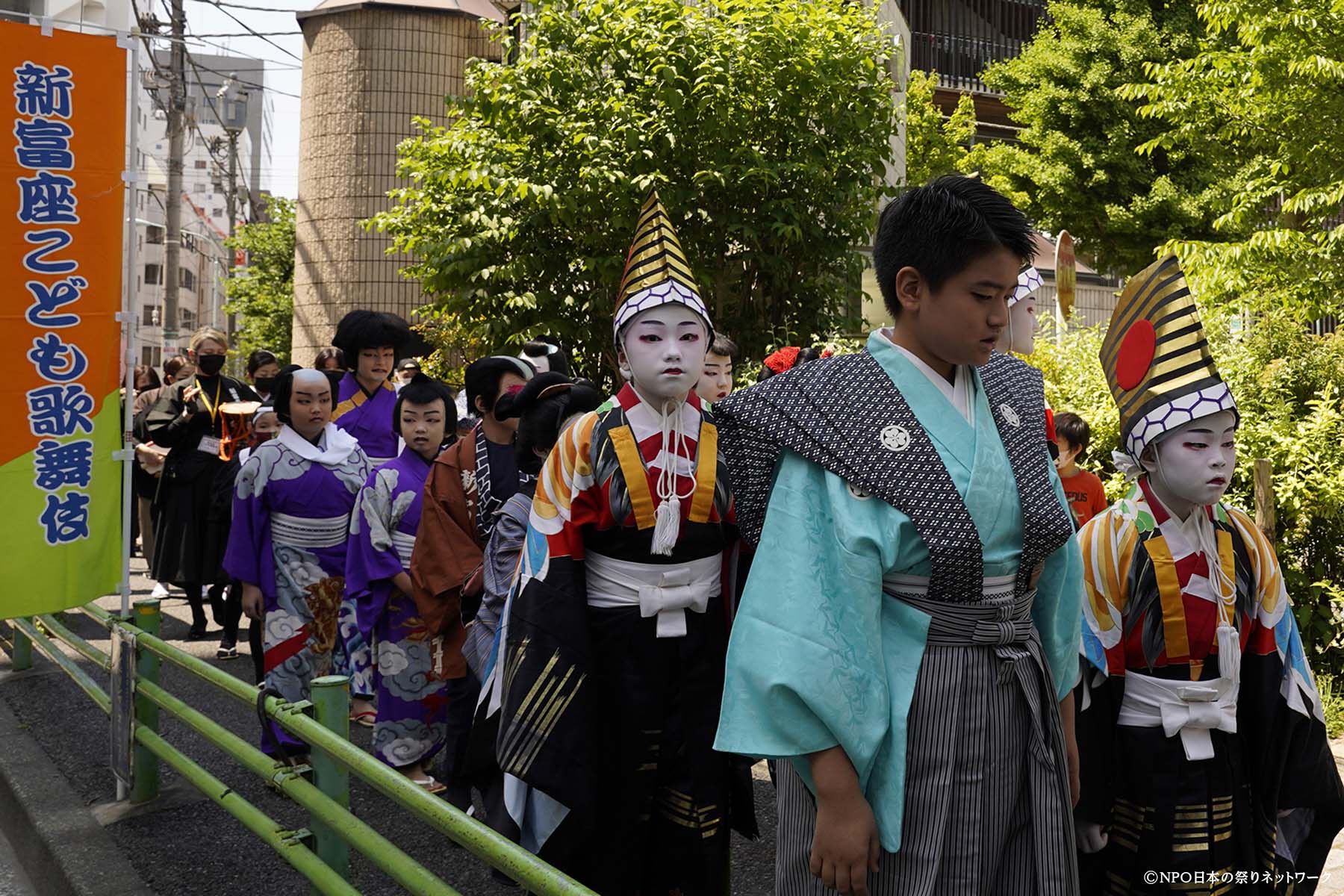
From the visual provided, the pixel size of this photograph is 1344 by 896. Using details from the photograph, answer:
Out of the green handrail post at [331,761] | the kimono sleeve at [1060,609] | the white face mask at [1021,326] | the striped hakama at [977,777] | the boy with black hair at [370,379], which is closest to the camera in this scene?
the striped hakama at [977,777]

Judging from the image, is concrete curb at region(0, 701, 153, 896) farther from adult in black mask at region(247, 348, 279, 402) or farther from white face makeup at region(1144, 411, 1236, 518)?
adult in black mask at region(247, 348, 279, 402)

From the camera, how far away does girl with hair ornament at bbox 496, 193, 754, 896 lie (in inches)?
132

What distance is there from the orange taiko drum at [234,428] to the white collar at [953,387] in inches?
285

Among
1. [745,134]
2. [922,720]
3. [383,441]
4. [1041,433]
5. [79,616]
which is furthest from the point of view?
[745,134]

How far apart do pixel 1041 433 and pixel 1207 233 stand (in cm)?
1795

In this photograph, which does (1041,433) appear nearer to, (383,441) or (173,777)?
(173,777)

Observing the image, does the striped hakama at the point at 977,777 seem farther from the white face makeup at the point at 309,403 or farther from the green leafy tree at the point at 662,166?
the green leafy tree at the point at 662,166

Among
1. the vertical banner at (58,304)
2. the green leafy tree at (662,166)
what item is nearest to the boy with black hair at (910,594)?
the vertical banner at (58,304)

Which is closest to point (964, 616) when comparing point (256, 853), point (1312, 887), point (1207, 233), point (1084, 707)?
point (1084, 707)

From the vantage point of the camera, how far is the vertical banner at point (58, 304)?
15.8 ft

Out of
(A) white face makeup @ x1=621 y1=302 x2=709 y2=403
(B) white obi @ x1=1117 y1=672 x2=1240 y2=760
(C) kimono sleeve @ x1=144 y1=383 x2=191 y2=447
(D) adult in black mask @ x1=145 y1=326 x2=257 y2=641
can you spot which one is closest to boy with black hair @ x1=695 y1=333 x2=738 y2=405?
(A) white face makeup @ x1=621 y1=302 x2=709 y2=403

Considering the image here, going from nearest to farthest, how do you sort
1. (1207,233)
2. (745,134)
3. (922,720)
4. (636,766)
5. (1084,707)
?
(922,720) < (1084,707) < (636,766) < (745,134) < (1207,233)

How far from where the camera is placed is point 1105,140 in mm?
19359

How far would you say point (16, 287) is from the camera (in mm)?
4852
